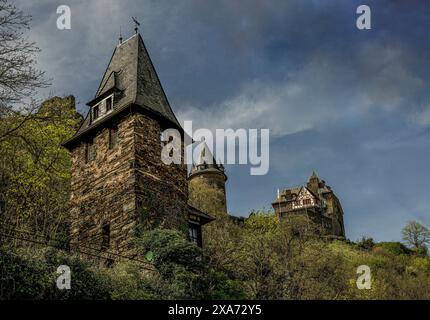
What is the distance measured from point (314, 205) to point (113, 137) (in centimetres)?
5971

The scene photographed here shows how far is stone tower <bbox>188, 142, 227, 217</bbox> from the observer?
5588 centimetres

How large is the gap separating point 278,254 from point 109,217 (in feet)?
44.9

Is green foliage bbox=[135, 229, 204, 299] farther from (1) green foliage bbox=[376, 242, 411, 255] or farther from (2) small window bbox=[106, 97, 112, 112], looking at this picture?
(1) green foliage bbox=[376, 242, 411, 255]

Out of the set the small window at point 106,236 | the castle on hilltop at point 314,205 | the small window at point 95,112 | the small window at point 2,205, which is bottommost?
the small window at point 106,236

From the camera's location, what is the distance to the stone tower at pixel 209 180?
183ft

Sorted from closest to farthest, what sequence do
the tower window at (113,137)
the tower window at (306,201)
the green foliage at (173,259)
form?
the green foliage at (173,259)
the tower window at (113,137)
the tower window at (306,201)

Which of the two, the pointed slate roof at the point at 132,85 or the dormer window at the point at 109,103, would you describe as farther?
the dormer window at the point at 109,103

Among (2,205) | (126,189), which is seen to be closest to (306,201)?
(2,205)

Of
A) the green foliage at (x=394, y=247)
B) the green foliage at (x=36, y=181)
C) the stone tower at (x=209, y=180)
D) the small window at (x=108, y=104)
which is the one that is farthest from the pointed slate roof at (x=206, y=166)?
the small window at (x=108, y=104)

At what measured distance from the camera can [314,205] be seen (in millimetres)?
80062

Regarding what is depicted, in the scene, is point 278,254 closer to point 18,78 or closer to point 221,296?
point 221,296

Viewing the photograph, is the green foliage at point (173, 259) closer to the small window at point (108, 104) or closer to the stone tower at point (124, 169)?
the stone tower at point (124, 169)

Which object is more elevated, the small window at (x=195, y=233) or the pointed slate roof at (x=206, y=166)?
the pointed slate roof at (x=206, y=166)

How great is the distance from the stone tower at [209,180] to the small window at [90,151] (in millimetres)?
29354
